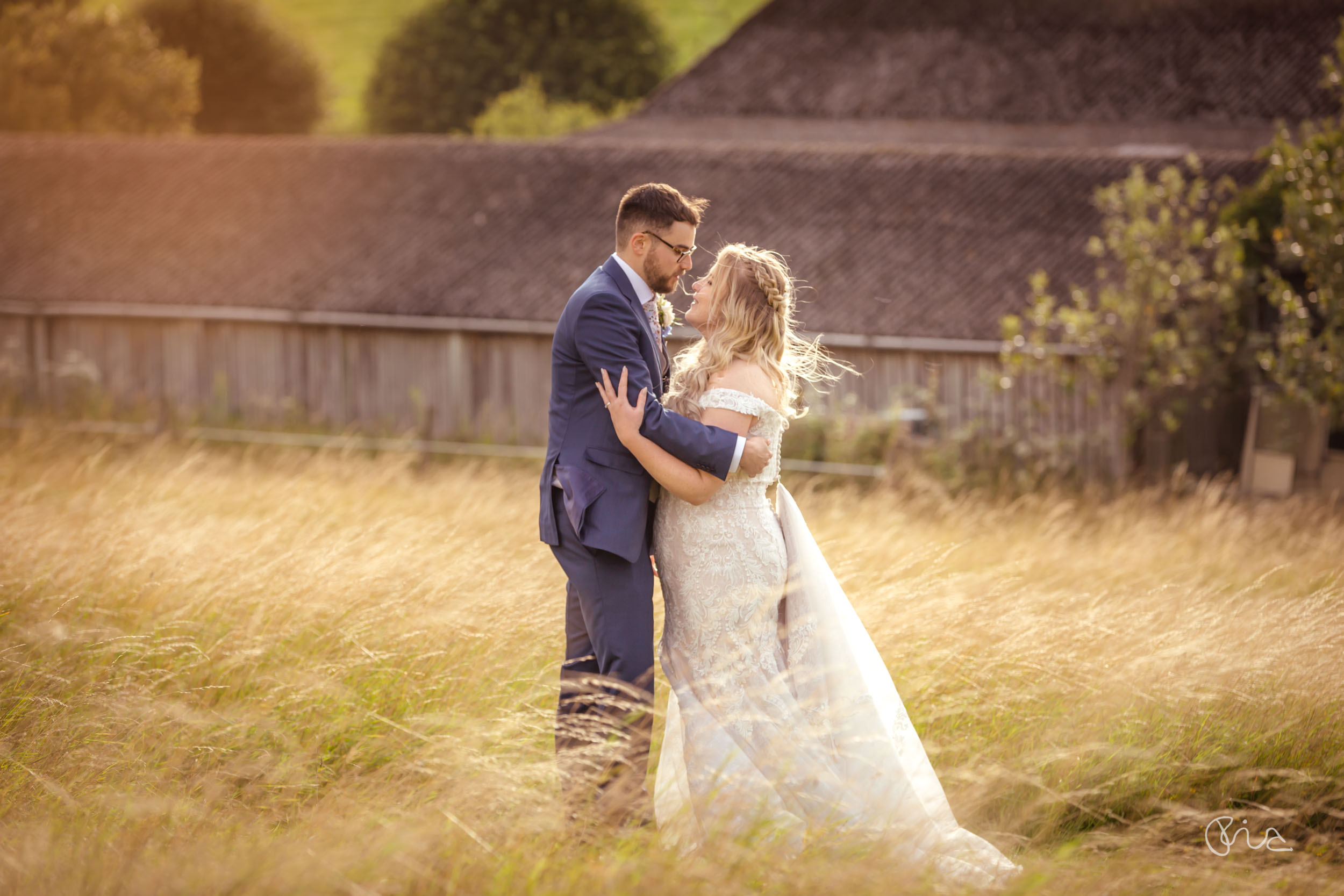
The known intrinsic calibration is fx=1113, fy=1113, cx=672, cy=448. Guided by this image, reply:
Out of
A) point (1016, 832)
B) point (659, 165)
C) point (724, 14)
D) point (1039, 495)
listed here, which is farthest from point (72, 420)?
point (724, 14)

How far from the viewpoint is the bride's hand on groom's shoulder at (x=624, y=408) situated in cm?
337

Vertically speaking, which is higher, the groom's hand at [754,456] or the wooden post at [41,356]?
the groom's hand at [754,456]

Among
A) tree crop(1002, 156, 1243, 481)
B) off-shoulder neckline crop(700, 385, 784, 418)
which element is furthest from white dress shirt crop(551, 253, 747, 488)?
tree crop(1002, 156, 1243, 481)

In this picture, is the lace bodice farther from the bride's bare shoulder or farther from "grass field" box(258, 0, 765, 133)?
"grass field" box(258, 0, 765, 133)

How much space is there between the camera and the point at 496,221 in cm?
1864

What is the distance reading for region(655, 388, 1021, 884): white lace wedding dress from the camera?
11.3 ft

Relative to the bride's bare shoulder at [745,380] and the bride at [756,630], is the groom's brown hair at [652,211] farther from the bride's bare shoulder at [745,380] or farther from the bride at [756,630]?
the bride's bare shoulder at [745,380]

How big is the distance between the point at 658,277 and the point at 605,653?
48.3 inches

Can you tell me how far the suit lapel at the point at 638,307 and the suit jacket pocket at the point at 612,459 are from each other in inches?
11.0

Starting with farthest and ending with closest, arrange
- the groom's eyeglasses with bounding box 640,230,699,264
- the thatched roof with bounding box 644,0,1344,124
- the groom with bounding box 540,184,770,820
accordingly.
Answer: the thatched roof with bounding box 644,0,1344,124
the groom's eyeglasses with bounding box 640,230,699,264
the groom with bounding box 540,184,770,820

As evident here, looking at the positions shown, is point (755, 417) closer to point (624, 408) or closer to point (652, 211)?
point (624, 408)

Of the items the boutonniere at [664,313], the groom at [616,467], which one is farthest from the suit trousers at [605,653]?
the boutonniere at [664,313]

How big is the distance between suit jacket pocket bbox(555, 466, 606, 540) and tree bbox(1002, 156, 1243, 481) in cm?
968

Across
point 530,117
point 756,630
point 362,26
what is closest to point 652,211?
point 756,630
